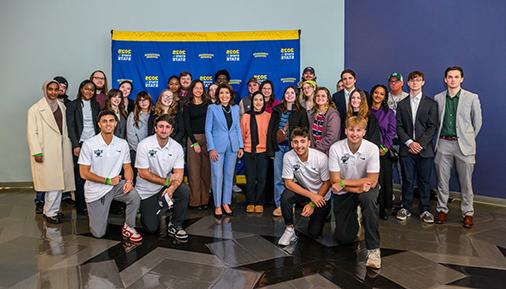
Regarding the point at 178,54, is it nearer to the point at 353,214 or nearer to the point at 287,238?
the point at 287,238

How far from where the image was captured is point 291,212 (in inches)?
143

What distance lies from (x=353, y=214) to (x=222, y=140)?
1724 millimetres

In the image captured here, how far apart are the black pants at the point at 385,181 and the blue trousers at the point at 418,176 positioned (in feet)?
0.68

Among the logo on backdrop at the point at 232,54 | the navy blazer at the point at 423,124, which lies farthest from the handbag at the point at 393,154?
the logo on backdrop at the point at 232,54

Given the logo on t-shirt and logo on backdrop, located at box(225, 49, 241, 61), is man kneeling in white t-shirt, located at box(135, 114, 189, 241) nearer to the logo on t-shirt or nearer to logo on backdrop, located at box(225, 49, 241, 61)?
the logo on t-shirt

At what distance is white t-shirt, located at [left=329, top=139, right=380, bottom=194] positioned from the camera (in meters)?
3.29

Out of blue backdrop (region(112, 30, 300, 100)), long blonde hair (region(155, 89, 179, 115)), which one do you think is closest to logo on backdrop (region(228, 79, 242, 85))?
blue backdrop (region(112, 30, 300, 100))

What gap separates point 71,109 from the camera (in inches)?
179

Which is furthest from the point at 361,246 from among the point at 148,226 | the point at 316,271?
the point at 148,226

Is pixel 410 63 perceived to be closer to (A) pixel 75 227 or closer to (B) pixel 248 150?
(B) pixel 248 150

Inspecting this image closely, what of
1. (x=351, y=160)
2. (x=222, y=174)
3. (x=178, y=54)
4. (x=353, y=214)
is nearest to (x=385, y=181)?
(x=353, y=214)

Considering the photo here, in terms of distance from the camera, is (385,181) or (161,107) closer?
(385,181)

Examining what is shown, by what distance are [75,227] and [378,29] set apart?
5092 mm

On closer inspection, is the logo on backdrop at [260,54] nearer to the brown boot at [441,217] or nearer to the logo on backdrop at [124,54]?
the logo on backdrop at [124,54]
